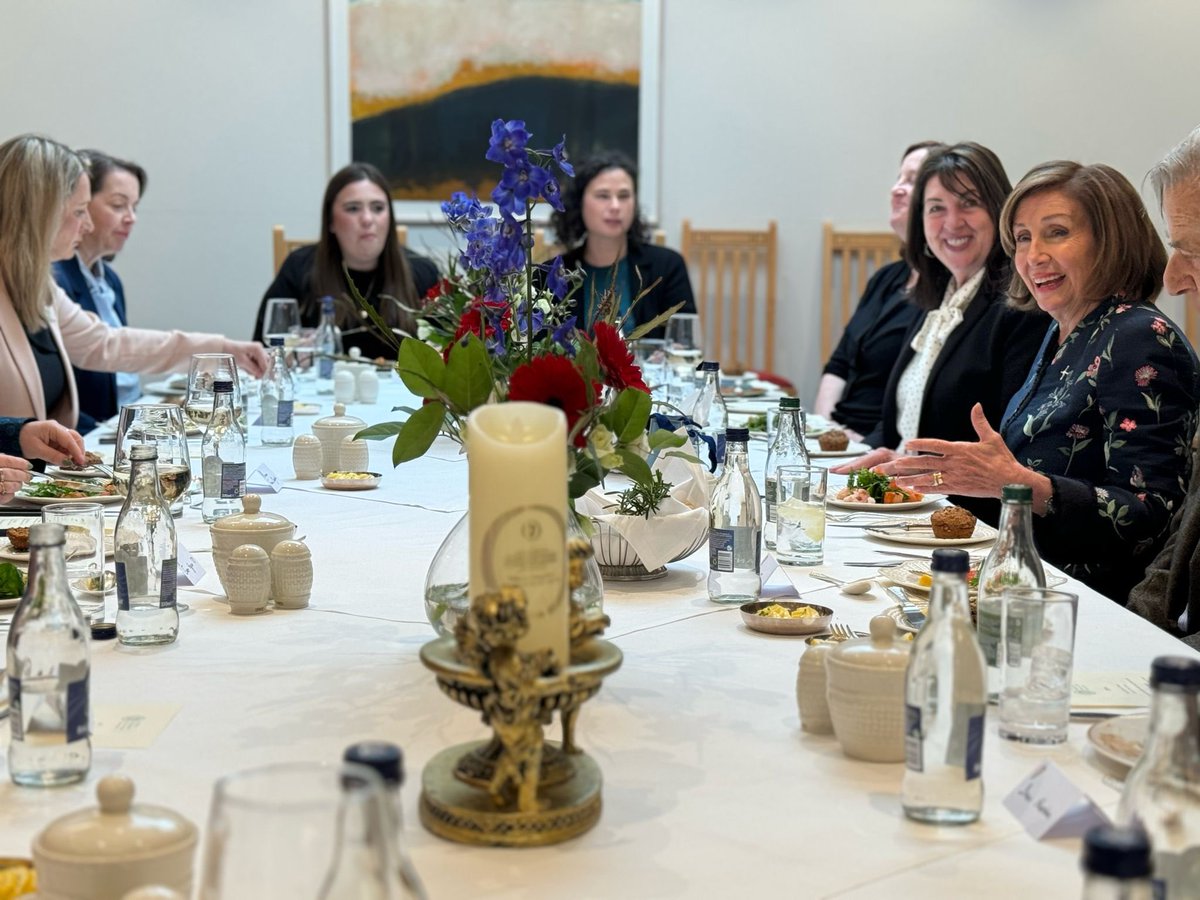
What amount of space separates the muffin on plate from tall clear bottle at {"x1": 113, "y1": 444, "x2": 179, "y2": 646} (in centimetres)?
113

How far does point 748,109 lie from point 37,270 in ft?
11.9

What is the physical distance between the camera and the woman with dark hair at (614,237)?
520 cm

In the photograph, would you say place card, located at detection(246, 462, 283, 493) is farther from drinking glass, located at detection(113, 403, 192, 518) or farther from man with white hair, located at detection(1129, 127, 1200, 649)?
man with white hair, located at detection(1129, 127, 1200, 649)

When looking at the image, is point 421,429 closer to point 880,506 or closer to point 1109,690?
point 1109,690

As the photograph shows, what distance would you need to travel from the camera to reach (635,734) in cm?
125

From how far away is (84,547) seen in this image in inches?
75.0

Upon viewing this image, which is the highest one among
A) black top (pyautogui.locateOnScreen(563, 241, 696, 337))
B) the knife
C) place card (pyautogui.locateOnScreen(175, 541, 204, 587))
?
black top (pyautogui.locateOnScreen(563, 241, 696, 337))

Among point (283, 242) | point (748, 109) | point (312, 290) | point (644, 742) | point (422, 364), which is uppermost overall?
point (748, 109)

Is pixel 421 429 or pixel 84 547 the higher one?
pixel 421 429

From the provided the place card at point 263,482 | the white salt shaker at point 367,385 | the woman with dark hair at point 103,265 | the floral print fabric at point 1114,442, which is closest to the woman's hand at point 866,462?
the floral print fabric at point 1114,442

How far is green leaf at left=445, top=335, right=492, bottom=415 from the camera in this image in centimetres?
134

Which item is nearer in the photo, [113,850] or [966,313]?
[113,850]

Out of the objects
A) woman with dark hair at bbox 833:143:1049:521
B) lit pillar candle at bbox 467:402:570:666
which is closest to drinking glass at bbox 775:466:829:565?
lit pillar candle at bbox 467:402:570:666

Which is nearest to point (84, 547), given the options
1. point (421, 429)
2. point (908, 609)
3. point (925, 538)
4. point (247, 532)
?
point (247, 532)
